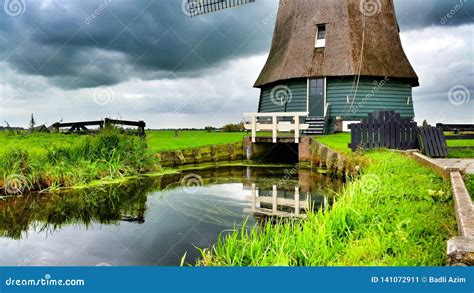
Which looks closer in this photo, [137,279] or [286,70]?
[137,279]

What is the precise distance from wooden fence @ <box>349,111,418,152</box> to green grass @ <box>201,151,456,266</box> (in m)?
6.52

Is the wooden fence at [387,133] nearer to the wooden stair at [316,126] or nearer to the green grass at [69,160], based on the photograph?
the green grass at [69,160]

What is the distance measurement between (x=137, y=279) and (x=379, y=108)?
19306 mm

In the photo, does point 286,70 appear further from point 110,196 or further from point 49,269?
point 49,269

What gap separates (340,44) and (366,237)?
58.2 feet

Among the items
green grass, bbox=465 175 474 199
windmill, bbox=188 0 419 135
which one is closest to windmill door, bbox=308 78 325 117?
windmill, bbox=188 0 419 135

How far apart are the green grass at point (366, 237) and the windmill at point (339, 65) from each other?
1464cm

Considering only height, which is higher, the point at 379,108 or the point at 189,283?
the point at 379,108

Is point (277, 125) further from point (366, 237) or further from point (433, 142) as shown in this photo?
point (366, 237)

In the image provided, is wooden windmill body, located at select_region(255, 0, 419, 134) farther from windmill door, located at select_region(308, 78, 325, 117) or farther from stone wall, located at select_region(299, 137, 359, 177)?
stone wall, located at select_region(299, 137, 359, 177)

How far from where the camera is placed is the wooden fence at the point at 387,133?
40.5 ft

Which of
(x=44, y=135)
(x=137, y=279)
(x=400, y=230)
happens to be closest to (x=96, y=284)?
(x=137, y=279)

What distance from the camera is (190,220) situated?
6.80m

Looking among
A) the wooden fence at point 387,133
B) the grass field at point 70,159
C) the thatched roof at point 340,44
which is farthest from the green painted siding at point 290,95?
the grass field at point 70,159
